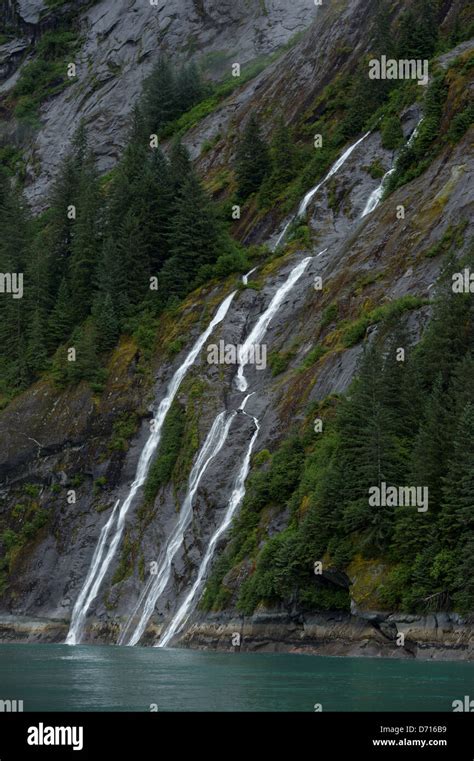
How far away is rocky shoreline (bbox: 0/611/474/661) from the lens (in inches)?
1422

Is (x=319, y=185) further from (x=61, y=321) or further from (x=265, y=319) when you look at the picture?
(x=61, y=321)

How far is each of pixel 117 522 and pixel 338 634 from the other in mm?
23972

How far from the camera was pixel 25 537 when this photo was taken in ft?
219

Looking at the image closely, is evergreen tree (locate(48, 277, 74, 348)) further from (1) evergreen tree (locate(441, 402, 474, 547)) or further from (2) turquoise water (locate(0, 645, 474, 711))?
(1) evergreen tree (locate(441, 402, 474, 547))

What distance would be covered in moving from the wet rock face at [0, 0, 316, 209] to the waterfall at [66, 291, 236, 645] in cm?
5454

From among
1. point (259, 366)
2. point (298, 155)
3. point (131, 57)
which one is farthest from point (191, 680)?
point (131, 57)

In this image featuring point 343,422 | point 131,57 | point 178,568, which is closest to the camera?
point 343,422

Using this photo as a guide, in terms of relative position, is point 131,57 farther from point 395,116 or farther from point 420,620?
point 420,620

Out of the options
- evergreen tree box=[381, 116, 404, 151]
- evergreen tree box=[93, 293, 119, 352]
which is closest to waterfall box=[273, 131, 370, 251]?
evergreen tree box=[381, 116, 404, 151]

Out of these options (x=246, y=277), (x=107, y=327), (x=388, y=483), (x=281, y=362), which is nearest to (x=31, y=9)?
(x=107, y=327)

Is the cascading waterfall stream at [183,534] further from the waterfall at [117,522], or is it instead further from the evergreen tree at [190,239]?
the evergreen tree at [190,239]

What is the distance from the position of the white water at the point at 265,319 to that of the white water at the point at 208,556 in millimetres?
8151

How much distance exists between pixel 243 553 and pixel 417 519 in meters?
11.9
